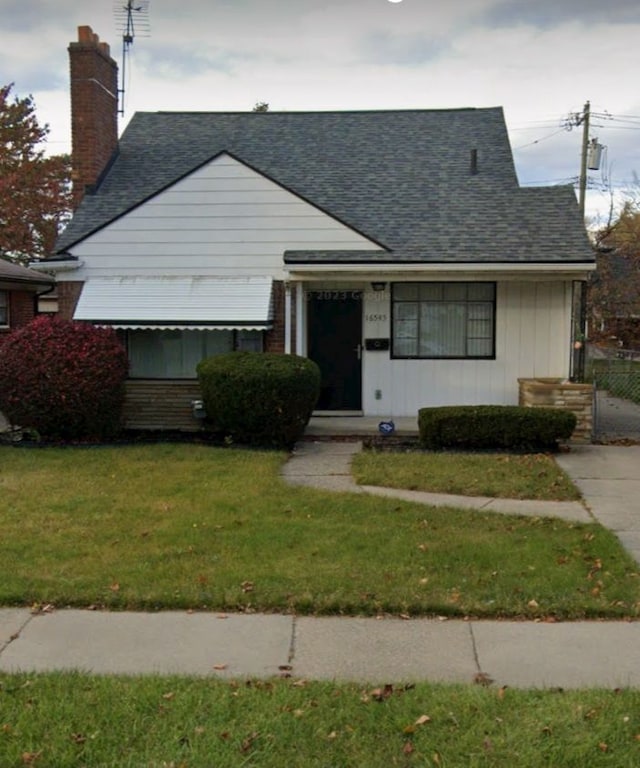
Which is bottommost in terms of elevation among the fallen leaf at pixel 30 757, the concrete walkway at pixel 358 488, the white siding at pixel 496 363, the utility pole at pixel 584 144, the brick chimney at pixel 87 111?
the concrete walkway at pixel 358 488

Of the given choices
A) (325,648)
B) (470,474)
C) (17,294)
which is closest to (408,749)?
(325,648)

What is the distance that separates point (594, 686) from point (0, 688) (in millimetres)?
2899

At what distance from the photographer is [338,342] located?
1278 centimetres

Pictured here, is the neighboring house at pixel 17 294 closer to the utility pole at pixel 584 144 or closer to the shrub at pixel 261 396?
the shrub at pixel 261 396

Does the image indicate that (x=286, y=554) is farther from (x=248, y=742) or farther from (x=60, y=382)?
(x=60, y=382)

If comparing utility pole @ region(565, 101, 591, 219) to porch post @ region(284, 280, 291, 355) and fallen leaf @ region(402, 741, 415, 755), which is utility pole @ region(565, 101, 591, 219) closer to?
porch post @ region(284, 280, 291, 355)

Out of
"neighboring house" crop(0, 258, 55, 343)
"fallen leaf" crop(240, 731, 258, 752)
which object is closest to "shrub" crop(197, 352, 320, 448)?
"fallen leaf" crop(240, 731, 258, 752)

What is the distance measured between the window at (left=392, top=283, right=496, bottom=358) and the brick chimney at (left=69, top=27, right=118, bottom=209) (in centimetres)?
606

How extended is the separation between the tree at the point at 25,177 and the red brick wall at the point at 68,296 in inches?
691

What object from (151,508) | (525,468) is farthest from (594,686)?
(525,468)

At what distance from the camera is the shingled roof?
39.9 ft

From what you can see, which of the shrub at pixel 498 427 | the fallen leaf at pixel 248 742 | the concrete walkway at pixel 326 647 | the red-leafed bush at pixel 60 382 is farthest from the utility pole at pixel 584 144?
the fallen leaf at pixel 248 742

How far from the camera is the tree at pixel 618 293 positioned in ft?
97.5

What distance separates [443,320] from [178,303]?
4275mm
